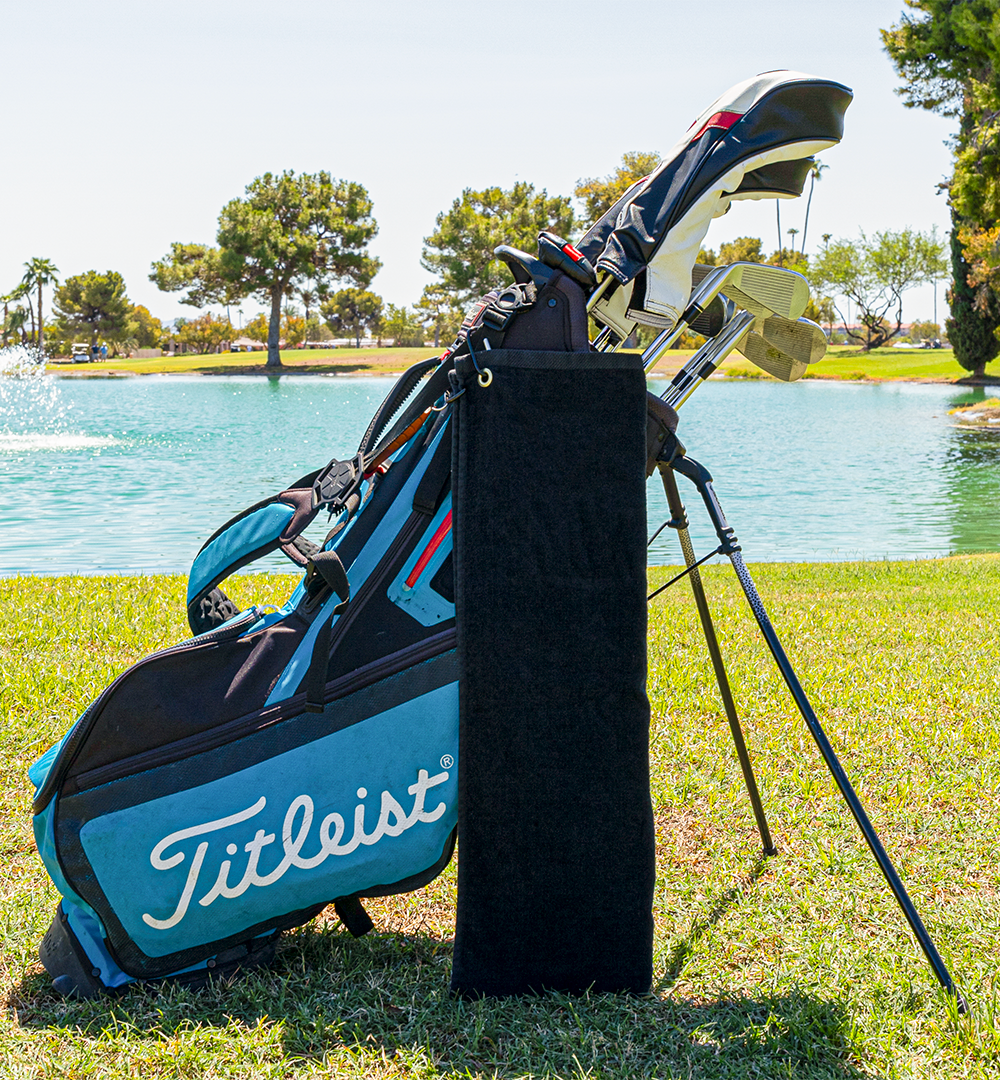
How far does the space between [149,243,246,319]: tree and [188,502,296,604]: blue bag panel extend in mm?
63125

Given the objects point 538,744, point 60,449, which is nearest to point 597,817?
point 538,744

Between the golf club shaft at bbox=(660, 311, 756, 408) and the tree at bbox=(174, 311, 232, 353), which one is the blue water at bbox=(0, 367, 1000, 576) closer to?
the golf club shaft at bbox=(660, 311, 756, 408)

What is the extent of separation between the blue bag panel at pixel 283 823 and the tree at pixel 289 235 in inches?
2442

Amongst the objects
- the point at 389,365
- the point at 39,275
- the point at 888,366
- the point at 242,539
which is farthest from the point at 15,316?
the point at 242,539

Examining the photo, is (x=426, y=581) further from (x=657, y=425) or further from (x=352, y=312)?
(x=352, y=312)

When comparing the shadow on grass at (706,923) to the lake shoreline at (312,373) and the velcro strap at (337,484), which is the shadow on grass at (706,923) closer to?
the velcro strap at (337,484)

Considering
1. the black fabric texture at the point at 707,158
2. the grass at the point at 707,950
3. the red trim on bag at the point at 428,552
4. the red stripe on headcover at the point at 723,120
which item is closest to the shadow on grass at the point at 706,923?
the grass at the point at 707,950

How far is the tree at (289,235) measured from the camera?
196 feet

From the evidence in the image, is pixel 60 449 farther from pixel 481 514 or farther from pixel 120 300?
pixel 120 300

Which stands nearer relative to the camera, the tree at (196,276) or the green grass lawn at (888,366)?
the green grass lawn at (888,366)

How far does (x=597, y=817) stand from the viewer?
72.6 inches

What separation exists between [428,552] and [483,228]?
6383 centimetres

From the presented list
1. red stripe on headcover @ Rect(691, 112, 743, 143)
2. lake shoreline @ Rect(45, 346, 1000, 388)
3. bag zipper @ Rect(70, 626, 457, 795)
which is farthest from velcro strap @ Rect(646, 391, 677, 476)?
lake shoreline @ Rect(45, 346, 1000, 388)

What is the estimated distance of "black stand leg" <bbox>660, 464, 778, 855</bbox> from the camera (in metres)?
2.18
